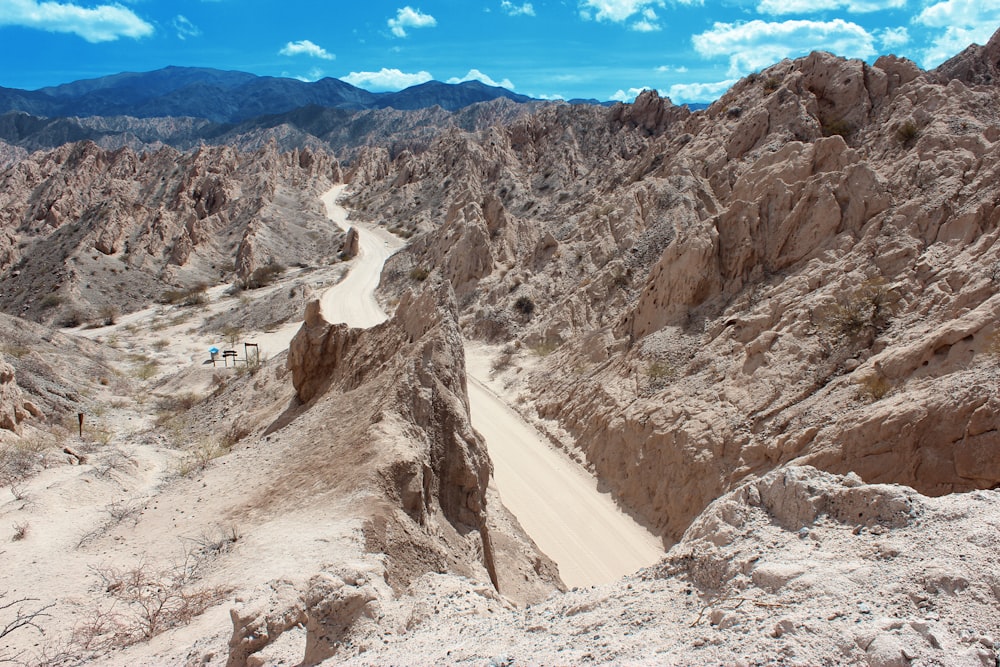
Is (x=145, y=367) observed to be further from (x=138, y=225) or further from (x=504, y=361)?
(x=138, y=225)

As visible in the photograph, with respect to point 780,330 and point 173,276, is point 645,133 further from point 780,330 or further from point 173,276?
point 780,330

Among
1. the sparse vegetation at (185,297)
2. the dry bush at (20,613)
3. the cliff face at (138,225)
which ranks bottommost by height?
the dry bush at (20,613)

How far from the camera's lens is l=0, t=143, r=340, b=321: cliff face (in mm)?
41688

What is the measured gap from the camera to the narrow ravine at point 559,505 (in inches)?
455

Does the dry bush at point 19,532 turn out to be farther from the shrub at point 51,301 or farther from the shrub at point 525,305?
the shrub at point 51,301

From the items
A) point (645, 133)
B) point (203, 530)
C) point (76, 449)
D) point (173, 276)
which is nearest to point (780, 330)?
point (203, 530)

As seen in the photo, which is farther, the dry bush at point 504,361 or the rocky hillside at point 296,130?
the rocky hillside at point 296,130

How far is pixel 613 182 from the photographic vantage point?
34125 millimetres

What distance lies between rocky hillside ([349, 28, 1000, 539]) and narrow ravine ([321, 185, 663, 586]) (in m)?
0.54

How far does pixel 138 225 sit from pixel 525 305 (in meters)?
38.0

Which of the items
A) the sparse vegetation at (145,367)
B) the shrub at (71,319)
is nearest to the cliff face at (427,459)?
the sparse vegetation at (145,367)

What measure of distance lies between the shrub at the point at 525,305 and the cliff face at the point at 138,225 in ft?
91.7

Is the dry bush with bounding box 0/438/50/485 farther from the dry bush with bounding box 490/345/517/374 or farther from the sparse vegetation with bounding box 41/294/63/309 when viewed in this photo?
the sparse vegetation with bounding box 41/294/63/309

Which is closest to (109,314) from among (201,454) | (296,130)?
(201,454)
